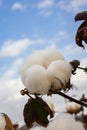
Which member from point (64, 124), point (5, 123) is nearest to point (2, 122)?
point (5, 123)

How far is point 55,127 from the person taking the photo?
3.29 ft

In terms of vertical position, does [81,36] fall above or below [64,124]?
above

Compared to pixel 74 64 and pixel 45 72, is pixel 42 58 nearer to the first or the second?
pixel 45 72

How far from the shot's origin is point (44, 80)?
93cm

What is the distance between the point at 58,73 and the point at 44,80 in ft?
0.11

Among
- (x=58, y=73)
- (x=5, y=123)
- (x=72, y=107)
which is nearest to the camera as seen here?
(x=58, y=73)

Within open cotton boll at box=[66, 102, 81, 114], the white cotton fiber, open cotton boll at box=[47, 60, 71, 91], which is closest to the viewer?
open cotton boll at box=[47, 60, 71, 91]

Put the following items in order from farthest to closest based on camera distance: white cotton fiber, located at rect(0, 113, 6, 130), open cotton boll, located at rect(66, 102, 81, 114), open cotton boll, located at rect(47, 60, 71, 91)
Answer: open cotton boll, located at rect(66, 102, 81, 114)
white cotton fiber, located at rect(0, 113, 6, 130)
open cotton boll, located at rect(47, 60, 71, 91)

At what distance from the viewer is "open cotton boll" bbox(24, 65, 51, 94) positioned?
0.93 m

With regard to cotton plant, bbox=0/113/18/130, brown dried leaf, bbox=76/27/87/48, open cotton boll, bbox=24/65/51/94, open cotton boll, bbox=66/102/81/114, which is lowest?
open cotton boll, bbox=66/102/81/114

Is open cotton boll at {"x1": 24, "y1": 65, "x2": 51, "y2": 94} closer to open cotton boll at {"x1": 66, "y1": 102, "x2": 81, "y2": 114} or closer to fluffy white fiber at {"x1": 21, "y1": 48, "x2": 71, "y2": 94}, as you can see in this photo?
fluffy white fiber at {"x1": 21, "y1": 48, "x2": 71, "y2": 94}

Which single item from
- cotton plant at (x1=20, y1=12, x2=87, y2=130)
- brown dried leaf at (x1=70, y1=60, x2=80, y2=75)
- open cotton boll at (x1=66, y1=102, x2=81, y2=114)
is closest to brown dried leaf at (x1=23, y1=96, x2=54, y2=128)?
cotton plant at (x1=20, y1=12, x2=87, y2=130)

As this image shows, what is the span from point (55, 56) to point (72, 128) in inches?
7.4

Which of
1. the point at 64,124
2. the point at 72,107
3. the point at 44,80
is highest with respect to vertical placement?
A: the point at 44,80
